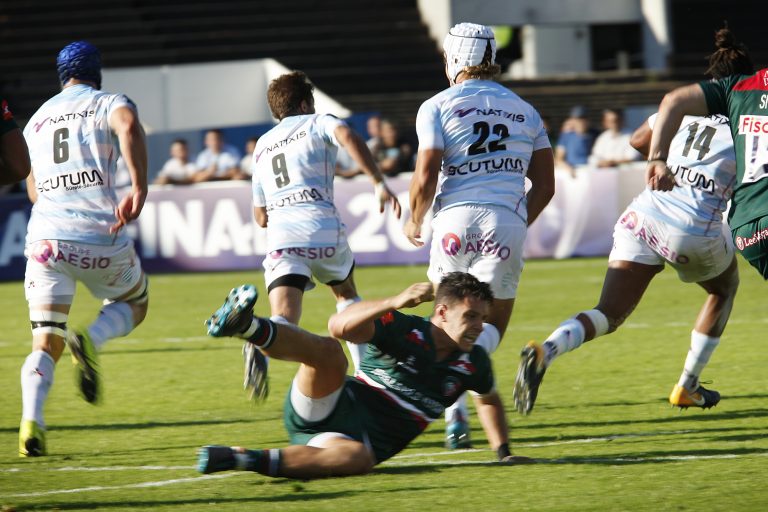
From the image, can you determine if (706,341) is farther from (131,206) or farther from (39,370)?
(39,370)

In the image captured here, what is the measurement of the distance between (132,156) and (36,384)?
1.30 m

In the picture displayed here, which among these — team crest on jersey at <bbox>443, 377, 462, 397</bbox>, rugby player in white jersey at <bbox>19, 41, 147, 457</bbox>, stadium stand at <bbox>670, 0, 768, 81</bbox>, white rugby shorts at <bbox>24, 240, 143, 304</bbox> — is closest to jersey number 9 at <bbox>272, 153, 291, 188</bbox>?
rugby player in white jersey at <bbox>19, 41, 147, 457</bbox>

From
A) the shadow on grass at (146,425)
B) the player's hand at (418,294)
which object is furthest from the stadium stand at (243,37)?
the player's hand at (418,294)

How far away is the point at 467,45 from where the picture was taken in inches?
274

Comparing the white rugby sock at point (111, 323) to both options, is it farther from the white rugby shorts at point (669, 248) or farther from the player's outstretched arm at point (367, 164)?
the white rugby shorts at point (669, 248)

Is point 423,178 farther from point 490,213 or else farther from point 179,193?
point 179,193

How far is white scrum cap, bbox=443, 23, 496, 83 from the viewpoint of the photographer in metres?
6.93

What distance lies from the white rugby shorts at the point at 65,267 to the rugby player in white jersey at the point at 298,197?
2.99ft

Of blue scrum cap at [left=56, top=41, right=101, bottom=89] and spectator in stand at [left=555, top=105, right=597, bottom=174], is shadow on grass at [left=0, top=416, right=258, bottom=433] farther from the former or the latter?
spectator in stand at [left=555, top=105, right=597, bottom=174]

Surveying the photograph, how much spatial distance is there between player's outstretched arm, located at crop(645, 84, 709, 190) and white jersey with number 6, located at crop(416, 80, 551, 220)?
0.80 meters

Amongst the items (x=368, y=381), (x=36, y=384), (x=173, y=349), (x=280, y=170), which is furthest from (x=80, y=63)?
(x=173, y=349)

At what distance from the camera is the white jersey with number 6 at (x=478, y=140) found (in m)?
6.80

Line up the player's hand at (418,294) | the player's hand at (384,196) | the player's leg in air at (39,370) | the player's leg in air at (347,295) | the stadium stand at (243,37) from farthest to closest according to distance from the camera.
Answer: the stadium stand at (243,37), the player's leg in air at (347,295), the player's hand at (384,196), the player's leg in air at (39,370), the player's hand at (418,294)

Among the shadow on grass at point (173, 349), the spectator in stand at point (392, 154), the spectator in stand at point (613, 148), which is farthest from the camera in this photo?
the spectator in stand at point (392, 154)
